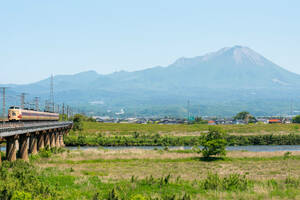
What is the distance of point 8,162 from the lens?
51031 millimetres

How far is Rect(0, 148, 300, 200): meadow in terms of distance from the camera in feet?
109

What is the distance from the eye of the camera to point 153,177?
142 feet

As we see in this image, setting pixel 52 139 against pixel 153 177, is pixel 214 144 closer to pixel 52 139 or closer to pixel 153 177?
pixel 153 177

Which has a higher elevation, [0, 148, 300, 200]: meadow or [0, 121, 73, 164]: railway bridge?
[0, 121, 73, 164]: railway bridge

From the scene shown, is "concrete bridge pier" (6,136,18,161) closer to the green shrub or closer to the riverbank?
the green shrub

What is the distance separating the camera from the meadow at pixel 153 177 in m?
33.1

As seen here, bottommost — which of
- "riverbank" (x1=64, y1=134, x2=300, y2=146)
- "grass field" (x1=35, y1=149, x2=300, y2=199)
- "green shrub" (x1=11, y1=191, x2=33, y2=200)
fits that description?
"riverbank" (x1=64, y1=134, x2=300, y2=146)

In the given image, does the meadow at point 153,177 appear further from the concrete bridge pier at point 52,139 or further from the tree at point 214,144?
the concrete bridge pier at point 52,139

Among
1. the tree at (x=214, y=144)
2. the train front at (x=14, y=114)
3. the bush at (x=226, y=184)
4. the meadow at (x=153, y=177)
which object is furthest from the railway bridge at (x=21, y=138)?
the tree at (x=214, y=144)

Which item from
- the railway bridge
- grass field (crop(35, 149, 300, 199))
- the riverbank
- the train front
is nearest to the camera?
grass field (crop(35, 149, 300, 199))

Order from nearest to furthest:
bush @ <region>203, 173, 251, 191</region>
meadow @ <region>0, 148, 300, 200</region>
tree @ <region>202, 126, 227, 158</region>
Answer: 1. meadow @ <region>0, 148, 300, 200</region>
2. bush @ <region>203, 173, 251, 191</region>
3. tree @ <region>202, 126, 227, 158</region>

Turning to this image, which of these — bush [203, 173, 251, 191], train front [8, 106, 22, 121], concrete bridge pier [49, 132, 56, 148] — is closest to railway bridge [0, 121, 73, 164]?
concrete bridge pier [49, 132, 56, 148]

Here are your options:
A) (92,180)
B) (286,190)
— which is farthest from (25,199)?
(286,190)

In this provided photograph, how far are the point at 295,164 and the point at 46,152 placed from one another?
35239 millimetres
